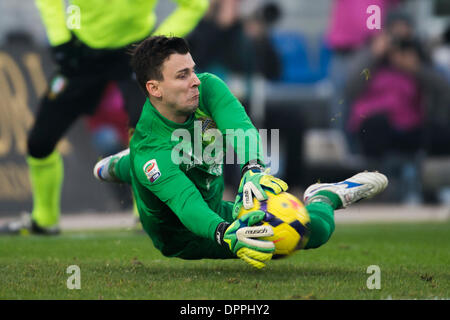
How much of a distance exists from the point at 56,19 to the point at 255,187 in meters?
3.74

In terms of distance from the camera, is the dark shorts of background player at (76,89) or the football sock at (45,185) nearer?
the dark shorts of background player at (76,89)

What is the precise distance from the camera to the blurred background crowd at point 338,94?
36.7 ft

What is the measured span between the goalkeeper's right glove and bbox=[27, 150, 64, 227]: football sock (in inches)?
153

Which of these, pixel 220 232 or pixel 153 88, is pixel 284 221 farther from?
pixel 153 88

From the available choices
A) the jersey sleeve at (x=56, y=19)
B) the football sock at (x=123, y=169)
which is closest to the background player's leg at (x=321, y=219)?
the football sock at (x=123, y=169)

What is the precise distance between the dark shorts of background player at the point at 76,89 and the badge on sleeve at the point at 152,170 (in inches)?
114

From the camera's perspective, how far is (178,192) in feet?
14.1

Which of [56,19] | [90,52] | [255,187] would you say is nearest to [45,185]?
[90,52]

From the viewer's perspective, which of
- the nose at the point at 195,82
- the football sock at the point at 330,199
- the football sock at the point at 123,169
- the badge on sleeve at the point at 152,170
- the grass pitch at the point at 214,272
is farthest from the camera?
the football sock at the point at 123,169

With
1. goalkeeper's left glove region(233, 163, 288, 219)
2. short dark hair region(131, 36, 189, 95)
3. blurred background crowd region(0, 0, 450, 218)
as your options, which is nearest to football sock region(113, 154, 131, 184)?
short dark hair region(131, 36, 189, 95)

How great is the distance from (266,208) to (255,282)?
422 mm

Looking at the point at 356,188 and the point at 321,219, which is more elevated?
the point at 356,188

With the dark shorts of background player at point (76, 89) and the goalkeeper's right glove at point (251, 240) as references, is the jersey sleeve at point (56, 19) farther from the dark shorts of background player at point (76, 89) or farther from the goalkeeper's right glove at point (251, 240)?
the goalkeeper's right glove at point (251, 240)

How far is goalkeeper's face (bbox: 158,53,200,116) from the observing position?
14.8ft
